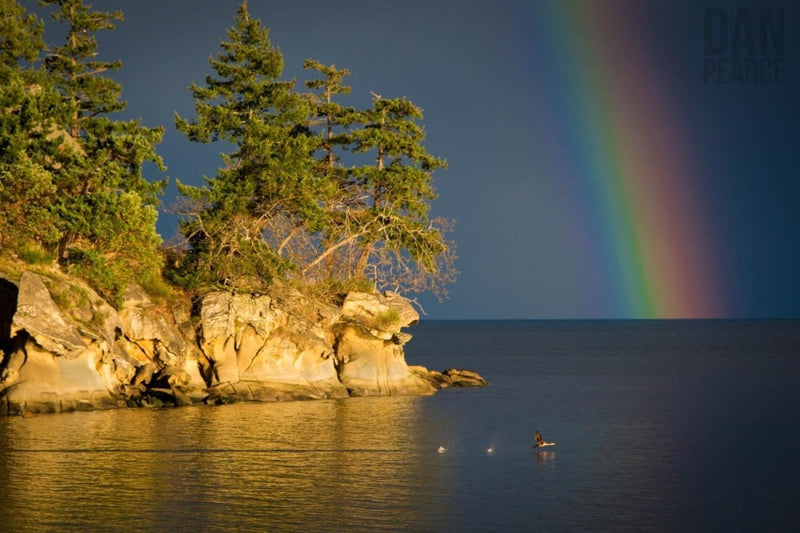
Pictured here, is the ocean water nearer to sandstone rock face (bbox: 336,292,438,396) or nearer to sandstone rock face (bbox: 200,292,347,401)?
sandstone rock face (bbox: 200,292,347,401)

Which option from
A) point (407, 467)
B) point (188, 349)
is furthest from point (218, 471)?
point (188, 349)

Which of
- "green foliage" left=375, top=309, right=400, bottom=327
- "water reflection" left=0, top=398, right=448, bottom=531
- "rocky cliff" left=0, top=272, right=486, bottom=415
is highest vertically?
"green foliage" left=375, top=309, right=400, bottom=327

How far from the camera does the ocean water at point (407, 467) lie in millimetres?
33625

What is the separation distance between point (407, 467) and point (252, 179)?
94.8ft

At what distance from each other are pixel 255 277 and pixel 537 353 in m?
91.4

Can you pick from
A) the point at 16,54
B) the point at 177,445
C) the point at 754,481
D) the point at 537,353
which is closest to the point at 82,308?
the point at 177,445

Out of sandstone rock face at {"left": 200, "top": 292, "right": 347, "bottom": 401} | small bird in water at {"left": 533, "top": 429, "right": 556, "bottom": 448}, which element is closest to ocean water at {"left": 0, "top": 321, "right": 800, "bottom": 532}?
small bird in water at {"left": 533, "top": 429, "right": 556, "bottom": 448}

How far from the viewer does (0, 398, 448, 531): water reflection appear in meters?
33.2

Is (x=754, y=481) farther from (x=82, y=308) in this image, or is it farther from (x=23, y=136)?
(x=23, y=136)

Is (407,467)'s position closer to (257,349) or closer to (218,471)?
(218,471)

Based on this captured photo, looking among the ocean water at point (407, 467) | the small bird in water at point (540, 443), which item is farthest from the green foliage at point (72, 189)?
the small bird in water at point (540, 443)

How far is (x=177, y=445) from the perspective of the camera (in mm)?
46125

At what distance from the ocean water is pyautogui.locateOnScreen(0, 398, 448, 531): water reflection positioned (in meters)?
0.10

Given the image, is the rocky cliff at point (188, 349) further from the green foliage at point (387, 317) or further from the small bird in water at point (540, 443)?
the small bird in water at point (540, 443)
